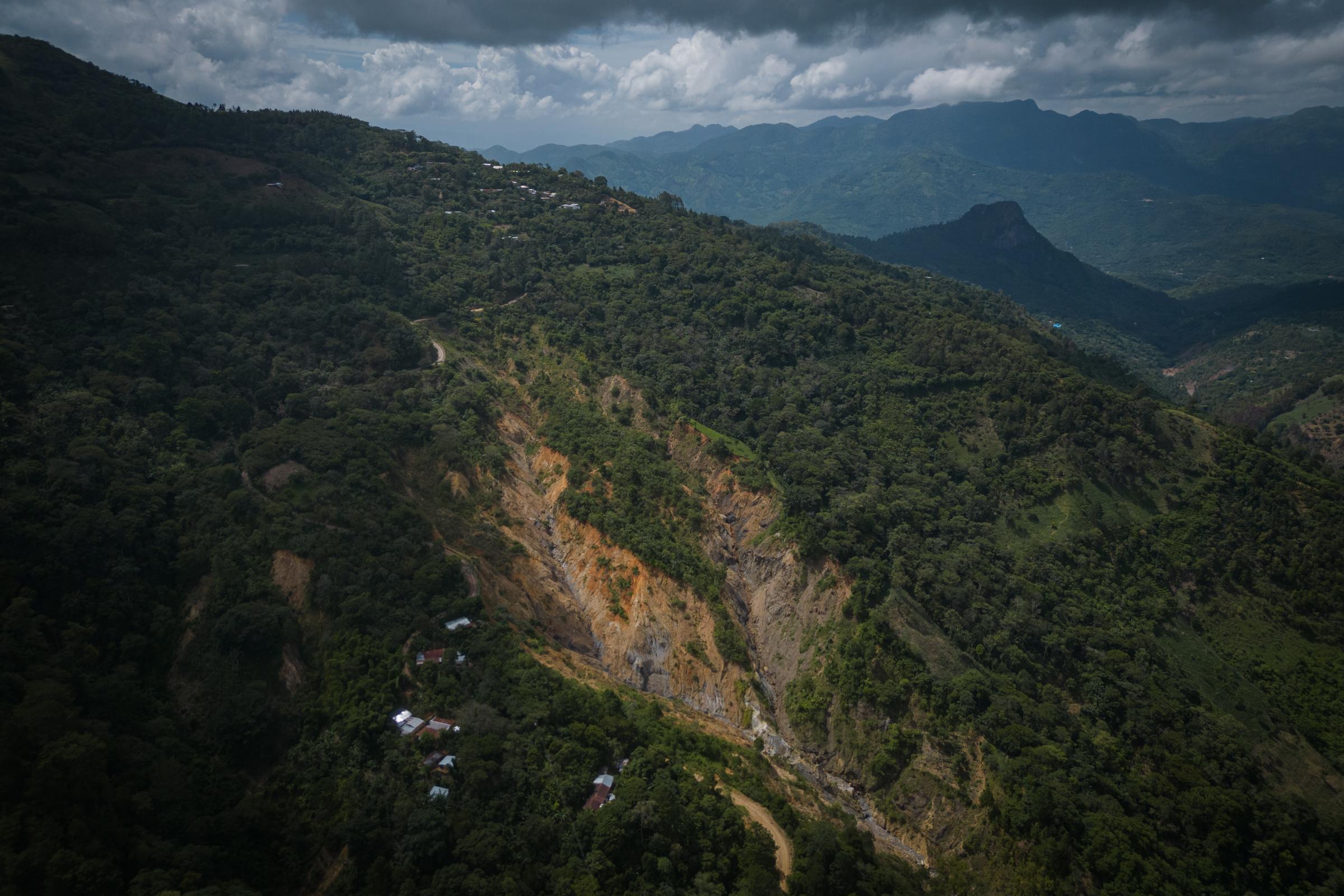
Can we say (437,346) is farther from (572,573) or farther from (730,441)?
(730,441)

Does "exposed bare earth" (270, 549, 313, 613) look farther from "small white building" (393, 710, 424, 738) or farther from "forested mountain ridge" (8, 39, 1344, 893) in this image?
"small white building" (393, 710, 424, 738)

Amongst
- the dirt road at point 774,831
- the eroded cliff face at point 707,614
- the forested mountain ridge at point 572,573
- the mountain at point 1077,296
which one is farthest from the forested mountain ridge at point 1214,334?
the dirt road at point 774,831

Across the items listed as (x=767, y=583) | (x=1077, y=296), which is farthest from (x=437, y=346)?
(x=1077, y=296)

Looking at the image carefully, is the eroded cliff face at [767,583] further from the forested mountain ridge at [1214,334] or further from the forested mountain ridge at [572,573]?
the forested mountain ridge at [1214,334]

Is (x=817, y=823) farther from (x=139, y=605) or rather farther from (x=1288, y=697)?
(x=139, y=605)

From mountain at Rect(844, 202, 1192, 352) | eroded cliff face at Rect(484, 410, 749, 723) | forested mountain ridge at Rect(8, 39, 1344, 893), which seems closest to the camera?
forested mountain ridge at Rect(8, 39, 1344, 893)

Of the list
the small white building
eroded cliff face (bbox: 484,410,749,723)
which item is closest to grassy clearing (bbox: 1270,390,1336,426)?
eroded cliff face (bbox: 484,410,749,723)
